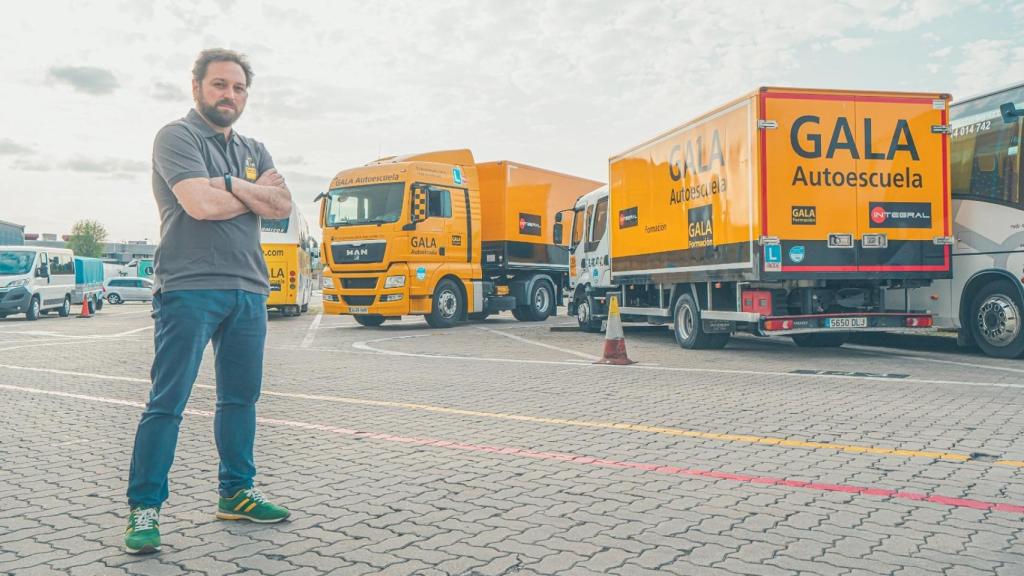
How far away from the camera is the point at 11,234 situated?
96.1 m

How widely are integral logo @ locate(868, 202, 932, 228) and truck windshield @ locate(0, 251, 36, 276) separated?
23264 mm

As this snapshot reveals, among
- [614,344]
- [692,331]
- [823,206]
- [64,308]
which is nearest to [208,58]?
[614,344]

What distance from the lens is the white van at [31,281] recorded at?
25219 millimetres

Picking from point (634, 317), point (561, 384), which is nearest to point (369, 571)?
point (561, 384)

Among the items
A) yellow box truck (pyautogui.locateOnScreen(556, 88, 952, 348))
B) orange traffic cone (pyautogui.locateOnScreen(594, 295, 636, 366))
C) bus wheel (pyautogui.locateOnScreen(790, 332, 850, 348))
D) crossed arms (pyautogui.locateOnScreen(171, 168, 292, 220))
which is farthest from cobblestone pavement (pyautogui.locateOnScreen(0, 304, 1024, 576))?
bus wheel (pyautogui.locateOnScreen(790, 332, 850, 348))

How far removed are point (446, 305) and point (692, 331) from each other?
7.31m

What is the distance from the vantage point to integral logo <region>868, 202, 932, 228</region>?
1140 centimetres

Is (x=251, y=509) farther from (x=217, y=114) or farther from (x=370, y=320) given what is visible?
(x=370, y=320)

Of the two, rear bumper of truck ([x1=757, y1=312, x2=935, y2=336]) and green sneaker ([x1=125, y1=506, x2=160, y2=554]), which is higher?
rear bumper of truck ([x1=757, y1=312, x2=935, y2=336])

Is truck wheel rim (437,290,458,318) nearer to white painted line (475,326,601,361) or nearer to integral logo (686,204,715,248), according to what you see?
white painted line (475,326,601,361)

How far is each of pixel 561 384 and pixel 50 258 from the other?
23799 mm

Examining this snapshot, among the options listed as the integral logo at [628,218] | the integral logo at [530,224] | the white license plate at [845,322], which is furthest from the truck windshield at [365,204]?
the white license plate at [845,322]

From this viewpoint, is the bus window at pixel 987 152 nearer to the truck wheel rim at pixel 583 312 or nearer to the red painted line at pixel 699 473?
the truck wheel rim at pixel 583 312

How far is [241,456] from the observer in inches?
158
